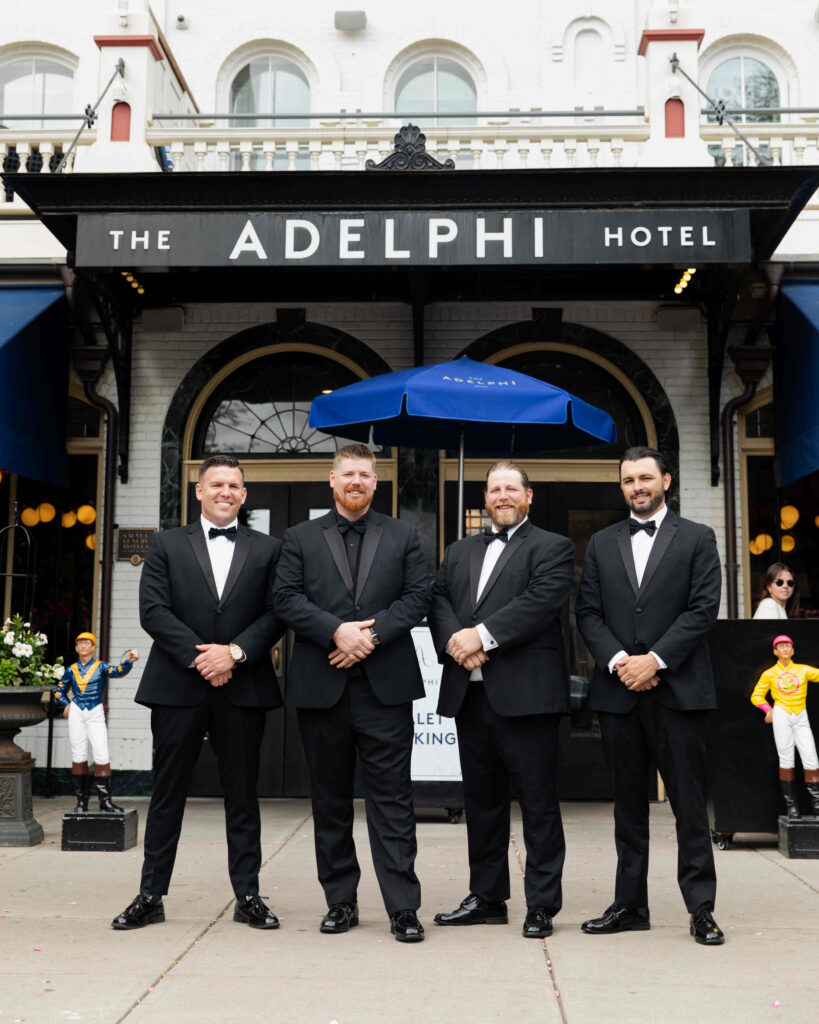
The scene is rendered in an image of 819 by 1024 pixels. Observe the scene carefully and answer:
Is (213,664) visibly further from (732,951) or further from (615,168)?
(615,168)

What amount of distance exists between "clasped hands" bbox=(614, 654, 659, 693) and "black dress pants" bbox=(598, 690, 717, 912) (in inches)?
4.1

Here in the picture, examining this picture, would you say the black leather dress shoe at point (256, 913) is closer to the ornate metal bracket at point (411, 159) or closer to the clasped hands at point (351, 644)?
the clasped hands at point (351, 644)

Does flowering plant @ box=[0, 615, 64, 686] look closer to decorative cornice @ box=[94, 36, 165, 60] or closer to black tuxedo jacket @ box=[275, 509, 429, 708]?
black tuxedo jacket @ box=[275, 509, 429, 708]

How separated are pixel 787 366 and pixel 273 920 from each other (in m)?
6.39

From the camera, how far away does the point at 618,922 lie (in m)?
5.08

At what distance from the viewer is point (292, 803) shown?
31.4 feet

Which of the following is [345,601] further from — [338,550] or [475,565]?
[475,565]

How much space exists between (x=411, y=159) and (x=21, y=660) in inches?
187

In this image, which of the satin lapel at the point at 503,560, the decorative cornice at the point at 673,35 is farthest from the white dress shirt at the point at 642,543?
the decorative cornice at the point at 673,35

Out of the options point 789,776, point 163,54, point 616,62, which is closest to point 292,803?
point 789,776

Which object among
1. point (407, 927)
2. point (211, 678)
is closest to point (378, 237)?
point (211, 678)

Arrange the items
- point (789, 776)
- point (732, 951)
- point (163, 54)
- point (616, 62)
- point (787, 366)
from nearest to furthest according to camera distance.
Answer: point (732, 951) < point (789, 776) < point (787, 366) < point (163, 54) < point (616, 62)

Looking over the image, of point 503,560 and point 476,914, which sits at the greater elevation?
point 503,560

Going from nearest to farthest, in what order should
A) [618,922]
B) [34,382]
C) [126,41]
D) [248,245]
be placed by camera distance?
1. [618,922]
2. [248,245]
3. [34,382]
4. [126,41]
